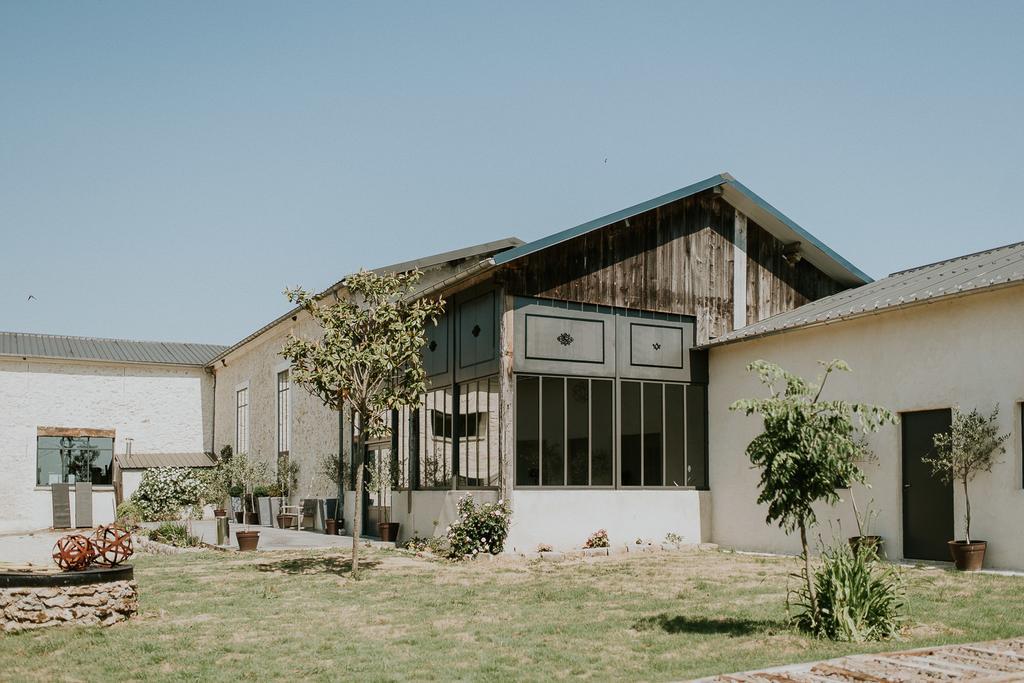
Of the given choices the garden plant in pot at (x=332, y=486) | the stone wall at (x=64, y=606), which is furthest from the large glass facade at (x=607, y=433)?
the stone wall at (x=64, y=606)

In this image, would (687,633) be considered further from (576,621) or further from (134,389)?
(134,389)

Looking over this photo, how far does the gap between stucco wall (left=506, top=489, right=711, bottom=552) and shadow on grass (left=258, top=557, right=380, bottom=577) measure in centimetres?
237

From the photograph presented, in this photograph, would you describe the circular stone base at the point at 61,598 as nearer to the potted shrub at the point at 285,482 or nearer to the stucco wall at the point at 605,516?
the stucco wall at the point at 605,516

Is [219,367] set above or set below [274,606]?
above

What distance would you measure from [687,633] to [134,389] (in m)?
25.2

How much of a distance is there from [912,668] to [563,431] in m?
9.34

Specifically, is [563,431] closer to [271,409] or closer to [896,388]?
[896,388]

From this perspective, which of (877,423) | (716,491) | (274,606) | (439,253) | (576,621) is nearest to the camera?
(877,423)

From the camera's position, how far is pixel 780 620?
29.4 feet

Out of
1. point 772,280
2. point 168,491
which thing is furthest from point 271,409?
point 772,280

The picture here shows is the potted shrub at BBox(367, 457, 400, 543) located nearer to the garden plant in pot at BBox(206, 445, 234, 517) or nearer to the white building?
the garden plant in pot at BBox(206, 445, 234, 517)

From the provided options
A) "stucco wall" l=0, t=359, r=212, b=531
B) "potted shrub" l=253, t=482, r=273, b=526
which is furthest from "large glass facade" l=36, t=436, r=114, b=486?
"potted shrub" l=253, t=482, r=273, b=526

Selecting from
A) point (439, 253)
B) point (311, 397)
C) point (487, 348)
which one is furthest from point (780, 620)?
point (311, 397)

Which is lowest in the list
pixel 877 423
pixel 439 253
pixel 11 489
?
pixel 11 489
